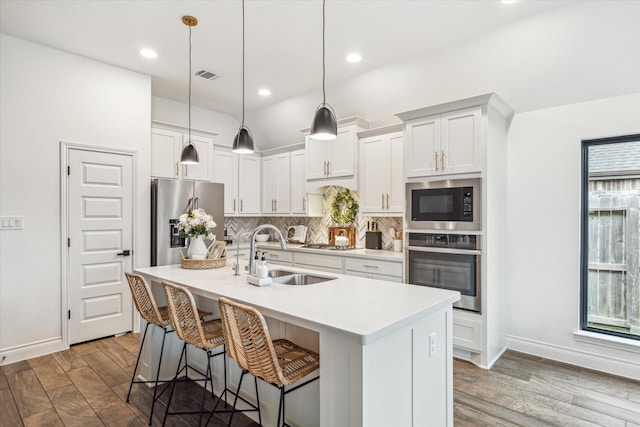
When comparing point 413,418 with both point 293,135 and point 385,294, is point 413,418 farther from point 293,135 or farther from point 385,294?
point 293,135

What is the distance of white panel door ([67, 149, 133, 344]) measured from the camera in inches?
149

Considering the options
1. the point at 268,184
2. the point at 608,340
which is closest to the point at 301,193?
the point at 268,184

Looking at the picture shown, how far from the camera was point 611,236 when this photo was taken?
326 cm

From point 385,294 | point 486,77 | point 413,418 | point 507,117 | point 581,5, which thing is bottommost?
point 413,418

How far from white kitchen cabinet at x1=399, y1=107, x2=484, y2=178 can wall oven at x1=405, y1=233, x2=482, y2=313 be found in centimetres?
65

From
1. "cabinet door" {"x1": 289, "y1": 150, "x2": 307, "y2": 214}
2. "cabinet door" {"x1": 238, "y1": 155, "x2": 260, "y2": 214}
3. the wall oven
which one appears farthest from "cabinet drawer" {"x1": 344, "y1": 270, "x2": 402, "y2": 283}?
"cabinet door" {"x1": 238, "y1": 155, "x2": 260, "y2": 214}

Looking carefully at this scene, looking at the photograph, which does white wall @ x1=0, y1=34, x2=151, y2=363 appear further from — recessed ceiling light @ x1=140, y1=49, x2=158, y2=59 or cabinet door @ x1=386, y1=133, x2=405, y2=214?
cabinet door @ x1=386, y1=133, x2=405, y2=214

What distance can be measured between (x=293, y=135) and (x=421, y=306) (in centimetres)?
432

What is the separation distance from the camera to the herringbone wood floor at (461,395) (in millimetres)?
2406

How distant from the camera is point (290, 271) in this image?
2812mm

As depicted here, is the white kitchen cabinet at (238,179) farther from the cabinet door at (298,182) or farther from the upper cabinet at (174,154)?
the cabinet door at (298,182)

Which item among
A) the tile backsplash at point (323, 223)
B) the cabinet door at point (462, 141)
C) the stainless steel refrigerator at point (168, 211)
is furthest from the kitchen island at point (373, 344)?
the tile backsplash at point (323, 223)

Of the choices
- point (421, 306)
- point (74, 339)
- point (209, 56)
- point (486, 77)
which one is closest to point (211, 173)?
point (209, 56)

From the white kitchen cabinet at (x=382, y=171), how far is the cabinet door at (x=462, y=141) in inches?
28.3
